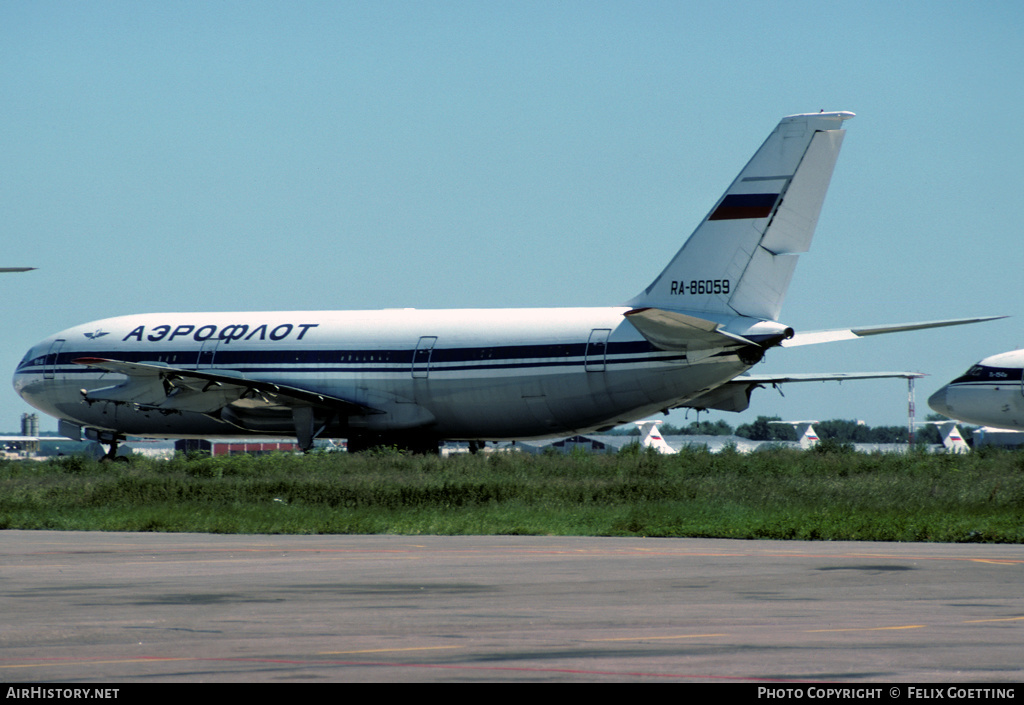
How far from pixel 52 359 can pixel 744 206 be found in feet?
86.3

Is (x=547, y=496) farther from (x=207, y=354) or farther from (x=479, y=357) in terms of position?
(x=207, y=354)

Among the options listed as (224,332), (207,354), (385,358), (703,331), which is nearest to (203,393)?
(207,354)

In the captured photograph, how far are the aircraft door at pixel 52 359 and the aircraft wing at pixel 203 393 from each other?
241 inches

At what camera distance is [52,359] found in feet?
160

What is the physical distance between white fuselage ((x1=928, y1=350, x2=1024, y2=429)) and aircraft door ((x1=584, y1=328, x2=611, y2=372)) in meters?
21.9

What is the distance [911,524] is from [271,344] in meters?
26.9

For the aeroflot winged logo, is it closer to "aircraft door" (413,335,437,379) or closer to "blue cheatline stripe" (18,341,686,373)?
"blue cheatline stripe" (18,341,686,373)

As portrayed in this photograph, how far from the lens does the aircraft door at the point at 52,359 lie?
48.7m

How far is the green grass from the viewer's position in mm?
23000

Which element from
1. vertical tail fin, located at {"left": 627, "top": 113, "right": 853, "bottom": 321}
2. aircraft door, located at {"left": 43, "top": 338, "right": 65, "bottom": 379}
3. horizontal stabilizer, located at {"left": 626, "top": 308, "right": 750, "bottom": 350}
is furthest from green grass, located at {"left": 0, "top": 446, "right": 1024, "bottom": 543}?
aircraft door, located at {"left": 43, "top": 338, "right": 65, "bottom": 379}

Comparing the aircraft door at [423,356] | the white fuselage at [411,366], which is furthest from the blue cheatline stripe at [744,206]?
the aircraft door at [423,356]

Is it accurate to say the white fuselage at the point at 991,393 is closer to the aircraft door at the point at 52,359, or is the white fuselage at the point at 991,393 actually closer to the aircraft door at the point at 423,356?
the aircraft door at the point at 423,356

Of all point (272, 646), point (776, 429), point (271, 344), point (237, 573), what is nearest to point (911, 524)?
point (237, 573)
